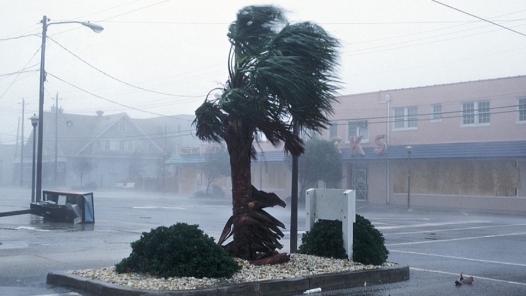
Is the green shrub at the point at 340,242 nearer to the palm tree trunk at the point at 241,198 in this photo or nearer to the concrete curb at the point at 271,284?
the concrete curb at the point at 271,284

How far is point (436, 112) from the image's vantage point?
44938 mm

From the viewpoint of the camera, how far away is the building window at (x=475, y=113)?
4222cm

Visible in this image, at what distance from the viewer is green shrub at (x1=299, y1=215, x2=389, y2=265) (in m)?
11.4

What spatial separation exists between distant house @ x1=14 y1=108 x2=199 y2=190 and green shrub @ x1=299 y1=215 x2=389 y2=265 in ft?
214

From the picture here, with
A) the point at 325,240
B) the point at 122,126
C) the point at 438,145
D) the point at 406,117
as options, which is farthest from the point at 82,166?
the point at 325,240

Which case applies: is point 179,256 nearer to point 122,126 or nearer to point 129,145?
point 122,126

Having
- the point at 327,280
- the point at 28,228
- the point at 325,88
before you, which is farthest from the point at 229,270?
the point at 28,228

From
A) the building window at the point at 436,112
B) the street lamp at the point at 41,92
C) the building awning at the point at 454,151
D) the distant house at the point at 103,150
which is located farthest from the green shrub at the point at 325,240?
the distant house at the point at 103,150

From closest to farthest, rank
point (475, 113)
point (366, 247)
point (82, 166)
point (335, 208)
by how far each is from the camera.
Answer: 1. point (366, 247)
2. point (335, 208)
3. point (475, 113)
4. point (82, 166)

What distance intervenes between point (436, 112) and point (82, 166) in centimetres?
4143

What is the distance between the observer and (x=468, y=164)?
138ft

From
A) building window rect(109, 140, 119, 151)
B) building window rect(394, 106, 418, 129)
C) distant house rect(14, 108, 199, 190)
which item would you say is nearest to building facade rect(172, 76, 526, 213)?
building window rect(394, 106, 418, 129)

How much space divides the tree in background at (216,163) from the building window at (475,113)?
21813 millimetres

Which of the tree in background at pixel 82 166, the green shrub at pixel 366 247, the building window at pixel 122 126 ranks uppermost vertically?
the building window at pixel 122 126
